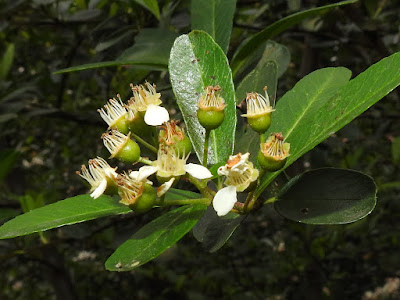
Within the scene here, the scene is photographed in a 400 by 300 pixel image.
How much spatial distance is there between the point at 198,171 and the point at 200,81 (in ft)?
0.61

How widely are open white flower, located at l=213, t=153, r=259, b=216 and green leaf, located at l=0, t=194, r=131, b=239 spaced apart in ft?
0.47

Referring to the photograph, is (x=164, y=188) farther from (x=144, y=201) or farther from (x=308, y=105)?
(x=308, y=105)

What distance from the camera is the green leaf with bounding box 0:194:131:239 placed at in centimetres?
65

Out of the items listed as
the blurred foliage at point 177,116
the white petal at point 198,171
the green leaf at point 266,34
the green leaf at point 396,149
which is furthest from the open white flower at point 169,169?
the green leaf at point 396,149

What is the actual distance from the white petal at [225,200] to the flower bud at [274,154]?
51 mm

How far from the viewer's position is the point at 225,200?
62cm

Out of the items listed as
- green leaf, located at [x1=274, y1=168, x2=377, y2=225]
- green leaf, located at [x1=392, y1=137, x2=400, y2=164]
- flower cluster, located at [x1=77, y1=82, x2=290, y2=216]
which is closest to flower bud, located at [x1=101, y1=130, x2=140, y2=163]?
flower cluster, located at [x1=77, y1=82, x2=290, y2=216]

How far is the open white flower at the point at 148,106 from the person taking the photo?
0.69 metres

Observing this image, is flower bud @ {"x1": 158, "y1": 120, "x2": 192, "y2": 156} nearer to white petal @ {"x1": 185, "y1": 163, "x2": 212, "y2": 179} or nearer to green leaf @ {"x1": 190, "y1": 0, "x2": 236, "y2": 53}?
white petal @ {"x1": 185, "y1": 163, "x2": 212, "y2": 179}

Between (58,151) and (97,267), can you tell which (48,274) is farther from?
(97,267)

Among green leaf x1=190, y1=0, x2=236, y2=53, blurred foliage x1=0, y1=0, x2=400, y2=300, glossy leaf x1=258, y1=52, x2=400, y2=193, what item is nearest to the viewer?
glossy leaf x1=258, y1=52, x2=400, y2=193

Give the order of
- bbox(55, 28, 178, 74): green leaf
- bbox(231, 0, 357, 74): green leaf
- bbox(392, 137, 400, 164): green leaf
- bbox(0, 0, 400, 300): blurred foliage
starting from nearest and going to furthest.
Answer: bbox(231, 0, 357, 74): green leaf
bbox(55, 28, 178, 74): green leaf
bbox(0, 0, 400, 300): blurred foliage
bbox(392, 137, 400, 164): green leaf

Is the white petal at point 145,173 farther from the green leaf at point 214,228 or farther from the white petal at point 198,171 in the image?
the green leaf at point 214,228

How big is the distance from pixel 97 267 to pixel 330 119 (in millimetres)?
3262
